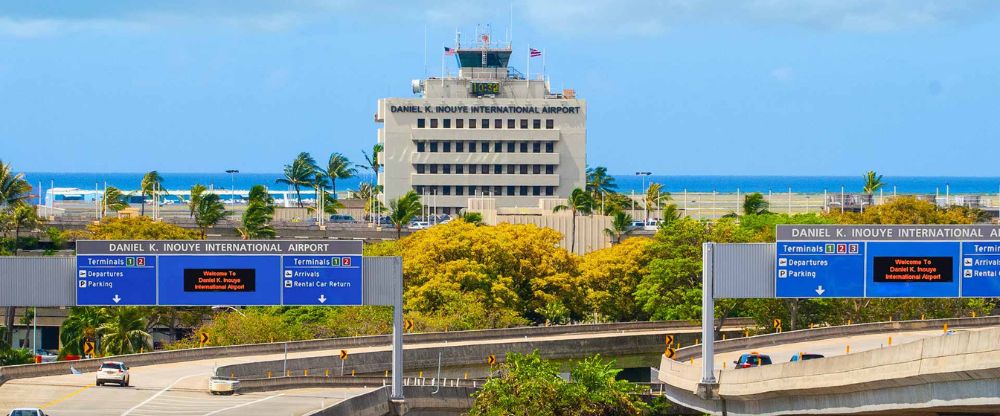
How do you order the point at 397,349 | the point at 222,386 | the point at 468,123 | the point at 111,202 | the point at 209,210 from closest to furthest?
the point at 222,386 → the point at 397,349 → the point at 209,210 → the point at 111,202 → the point at 468,123

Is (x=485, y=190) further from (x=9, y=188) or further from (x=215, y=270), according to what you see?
(x=215, y=270)

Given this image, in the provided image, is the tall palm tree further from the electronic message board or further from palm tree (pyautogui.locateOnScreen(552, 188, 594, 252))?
the electronic message board

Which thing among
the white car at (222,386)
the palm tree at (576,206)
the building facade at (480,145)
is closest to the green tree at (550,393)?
the white car at (222,386)

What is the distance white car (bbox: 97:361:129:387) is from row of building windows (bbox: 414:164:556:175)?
106 m

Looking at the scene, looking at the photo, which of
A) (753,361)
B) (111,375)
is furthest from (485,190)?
(111,375)

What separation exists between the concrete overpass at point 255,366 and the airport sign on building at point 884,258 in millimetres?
16585

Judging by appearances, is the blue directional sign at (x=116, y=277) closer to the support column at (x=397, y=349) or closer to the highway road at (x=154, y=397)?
the highway road at (x=154, y=397)

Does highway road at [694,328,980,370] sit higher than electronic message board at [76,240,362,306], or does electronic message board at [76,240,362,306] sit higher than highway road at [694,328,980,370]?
electronic message board at [76,240,362,306]

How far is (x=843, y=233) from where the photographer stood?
61.4 m

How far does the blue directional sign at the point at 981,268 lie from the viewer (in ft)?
202

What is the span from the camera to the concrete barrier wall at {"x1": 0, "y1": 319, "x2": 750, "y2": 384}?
64.6m

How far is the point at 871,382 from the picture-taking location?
40250 mm

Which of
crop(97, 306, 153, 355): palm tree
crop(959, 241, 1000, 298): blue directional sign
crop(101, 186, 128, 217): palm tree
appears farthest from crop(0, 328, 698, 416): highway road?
crop(101, 186, 128, 217): palm tree

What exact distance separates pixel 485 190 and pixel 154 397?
361ft
